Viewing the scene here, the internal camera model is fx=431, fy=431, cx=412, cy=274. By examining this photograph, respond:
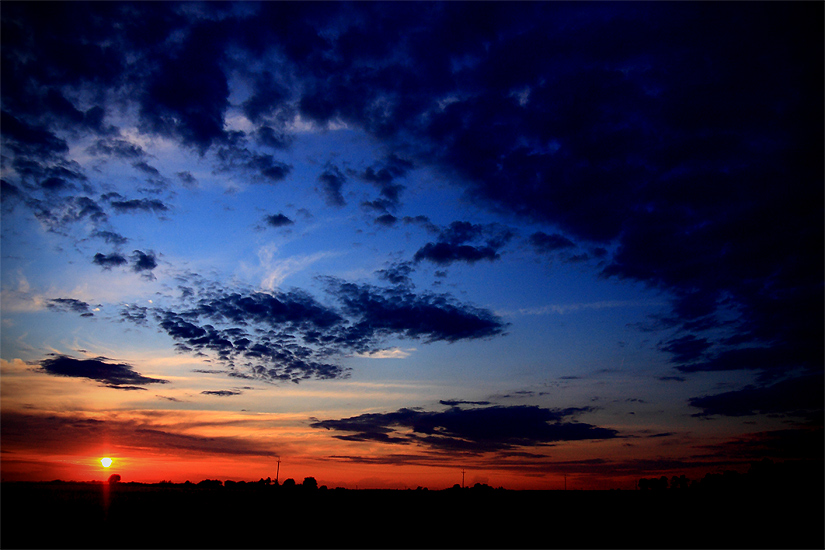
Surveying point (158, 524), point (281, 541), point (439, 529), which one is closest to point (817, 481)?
point (439, 529)

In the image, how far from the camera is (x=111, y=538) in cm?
3638

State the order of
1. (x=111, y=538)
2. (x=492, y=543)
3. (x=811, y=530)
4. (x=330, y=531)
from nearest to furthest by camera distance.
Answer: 1. (x=111, y=538)
2. (x=492, y=543)
3. (x=330, y=531)
4. (x=811, y=530)

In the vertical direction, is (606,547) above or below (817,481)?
above

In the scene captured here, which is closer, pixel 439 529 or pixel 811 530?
pixel 439 529

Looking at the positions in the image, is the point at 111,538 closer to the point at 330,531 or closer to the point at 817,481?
the point at 330,531

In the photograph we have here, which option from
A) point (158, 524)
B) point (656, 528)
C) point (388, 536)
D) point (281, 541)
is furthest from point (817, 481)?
point (158, 524)

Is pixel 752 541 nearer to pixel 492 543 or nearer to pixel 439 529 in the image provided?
pixel 492 543

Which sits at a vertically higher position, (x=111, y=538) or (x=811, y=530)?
(x=111, y=538)

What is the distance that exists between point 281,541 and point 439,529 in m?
17.4

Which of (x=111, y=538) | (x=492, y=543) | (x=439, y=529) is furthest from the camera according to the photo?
(x=439, y=529)

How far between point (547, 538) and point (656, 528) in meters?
18.5

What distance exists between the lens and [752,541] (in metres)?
43.9

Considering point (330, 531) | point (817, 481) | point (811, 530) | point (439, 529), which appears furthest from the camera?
point (817, 481)

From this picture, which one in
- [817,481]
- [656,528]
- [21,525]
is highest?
[21,525]
